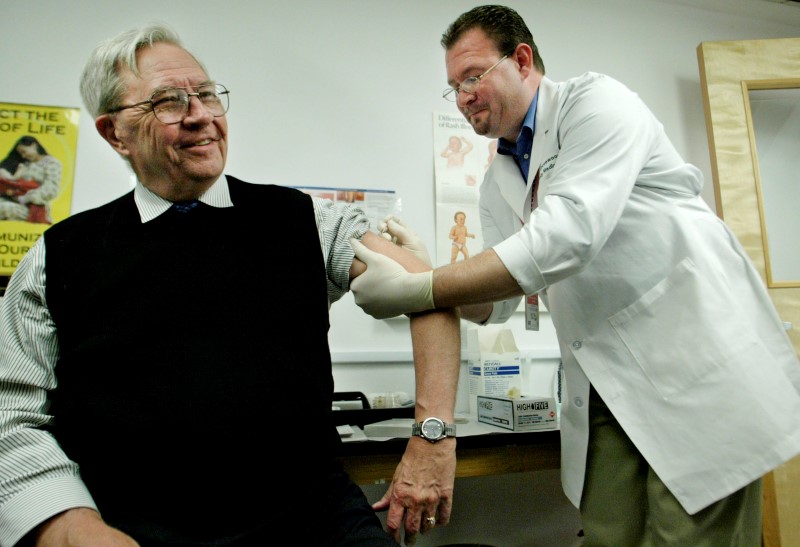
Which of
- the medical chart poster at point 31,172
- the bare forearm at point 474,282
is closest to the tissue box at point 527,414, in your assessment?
the bare forearm at point 474,282

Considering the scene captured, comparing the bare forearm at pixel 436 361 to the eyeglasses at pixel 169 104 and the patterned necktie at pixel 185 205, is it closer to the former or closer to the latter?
Result: the patterned necktie at pixel 185 205

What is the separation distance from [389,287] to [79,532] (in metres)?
0.63

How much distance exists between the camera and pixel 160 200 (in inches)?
40.9

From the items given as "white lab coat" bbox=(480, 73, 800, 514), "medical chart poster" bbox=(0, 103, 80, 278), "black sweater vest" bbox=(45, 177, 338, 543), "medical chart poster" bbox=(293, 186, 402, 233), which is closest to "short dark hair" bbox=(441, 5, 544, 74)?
"white lab coat" bbox=(480, 73, 800, 514)

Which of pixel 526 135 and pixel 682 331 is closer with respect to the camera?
pixel 682 331

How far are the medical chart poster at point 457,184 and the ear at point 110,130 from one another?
3.76ft

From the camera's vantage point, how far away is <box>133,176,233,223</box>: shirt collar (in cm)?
101

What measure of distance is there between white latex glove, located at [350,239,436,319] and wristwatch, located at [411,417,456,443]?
217 millimetres

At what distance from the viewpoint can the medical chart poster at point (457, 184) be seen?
1979 mm

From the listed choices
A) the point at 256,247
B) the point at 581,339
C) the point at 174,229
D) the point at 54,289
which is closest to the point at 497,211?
the point at 581,339

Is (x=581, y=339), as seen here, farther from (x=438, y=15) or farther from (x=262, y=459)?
(x=438, y=15)

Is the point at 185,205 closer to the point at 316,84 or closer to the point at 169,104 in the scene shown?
the point at 169,104

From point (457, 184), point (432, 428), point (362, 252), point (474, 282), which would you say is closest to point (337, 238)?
point (362, 252)

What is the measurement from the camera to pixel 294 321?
939 mm
